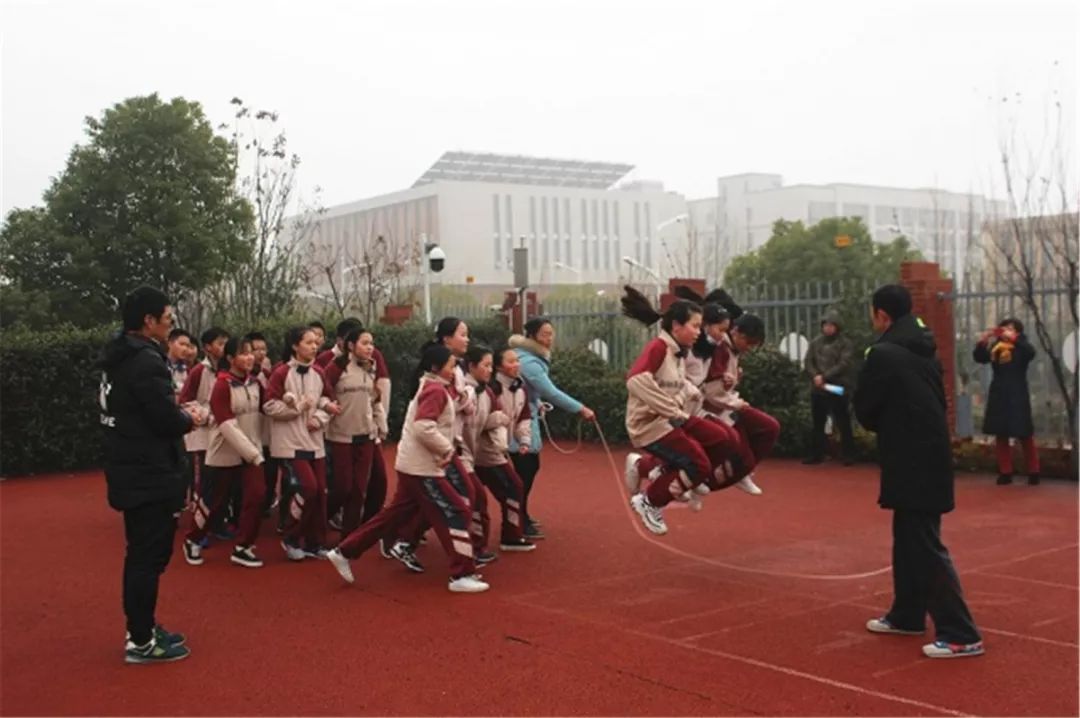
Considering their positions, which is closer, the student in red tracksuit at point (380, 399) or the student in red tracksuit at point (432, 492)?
the student in red tracksuit at point (432, 492)

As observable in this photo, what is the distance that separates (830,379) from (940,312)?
161 cm

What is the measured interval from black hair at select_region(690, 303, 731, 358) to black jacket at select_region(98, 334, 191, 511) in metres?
3.61

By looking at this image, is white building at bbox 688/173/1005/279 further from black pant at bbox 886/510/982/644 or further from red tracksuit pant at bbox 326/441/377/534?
black pant at bbox 886/510/982/644

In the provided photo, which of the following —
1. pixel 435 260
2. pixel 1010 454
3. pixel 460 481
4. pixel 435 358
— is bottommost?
pixel 1010 454

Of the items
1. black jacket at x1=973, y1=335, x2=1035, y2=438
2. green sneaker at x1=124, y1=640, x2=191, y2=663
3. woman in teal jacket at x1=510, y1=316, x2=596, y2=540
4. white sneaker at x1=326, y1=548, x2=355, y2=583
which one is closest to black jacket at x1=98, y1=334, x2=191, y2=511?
green sneaker at x1=124, y1=640, x2=191, y2=663

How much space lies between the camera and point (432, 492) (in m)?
7.65

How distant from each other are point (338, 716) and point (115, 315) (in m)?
16.2

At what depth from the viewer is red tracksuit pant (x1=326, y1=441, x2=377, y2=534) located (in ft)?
29.8

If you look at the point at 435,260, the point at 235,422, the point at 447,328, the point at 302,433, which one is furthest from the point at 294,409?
the point at 435,260

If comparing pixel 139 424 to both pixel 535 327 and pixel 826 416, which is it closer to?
pixel 535 327

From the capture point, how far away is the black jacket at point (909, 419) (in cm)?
615

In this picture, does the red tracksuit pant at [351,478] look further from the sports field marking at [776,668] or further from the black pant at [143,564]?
the black pant at [143,564]

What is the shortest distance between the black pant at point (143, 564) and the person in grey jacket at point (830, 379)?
922 cm

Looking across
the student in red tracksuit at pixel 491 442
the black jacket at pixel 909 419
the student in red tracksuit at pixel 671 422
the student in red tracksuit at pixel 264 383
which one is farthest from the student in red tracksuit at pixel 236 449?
the black jacket at pixel 909 419
